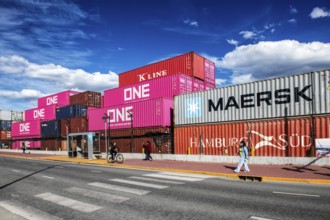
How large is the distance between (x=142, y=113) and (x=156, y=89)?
3.04 meters

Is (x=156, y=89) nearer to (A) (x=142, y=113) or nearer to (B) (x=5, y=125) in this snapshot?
(A) (x=142, y=113)

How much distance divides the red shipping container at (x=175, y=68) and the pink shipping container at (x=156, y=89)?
1264mm

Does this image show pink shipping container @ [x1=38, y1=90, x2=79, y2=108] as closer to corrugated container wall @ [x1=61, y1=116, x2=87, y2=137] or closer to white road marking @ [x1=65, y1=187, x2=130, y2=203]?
corrugated container wall @ [x1=61, y1=116, x2=87, y2=137]

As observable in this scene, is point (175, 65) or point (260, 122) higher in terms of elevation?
point (175, 65)

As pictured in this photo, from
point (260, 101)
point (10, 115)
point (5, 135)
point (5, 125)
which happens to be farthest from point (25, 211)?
point (10, 115)

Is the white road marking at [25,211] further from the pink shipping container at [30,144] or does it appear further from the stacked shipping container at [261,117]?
the pink shipping container at [30,144]

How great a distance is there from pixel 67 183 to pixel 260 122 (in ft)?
44.8

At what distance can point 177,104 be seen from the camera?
2553cm

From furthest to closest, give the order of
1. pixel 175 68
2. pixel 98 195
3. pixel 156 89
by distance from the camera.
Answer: pixel 175 68
pixel 156 89
pixel 98 195

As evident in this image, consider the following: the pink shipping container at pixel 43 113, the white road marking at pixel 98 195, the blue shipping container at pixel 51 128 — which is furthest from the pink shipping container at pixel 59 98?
the white road marking at pixel 98 195

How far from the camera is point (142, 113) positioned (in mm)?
27875

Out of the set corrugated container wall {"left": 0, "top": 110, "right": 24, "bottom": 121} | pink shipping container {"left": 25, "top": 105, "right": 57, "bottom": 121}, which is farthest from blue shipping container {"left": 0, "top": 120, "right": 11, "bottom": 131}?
pink shipping container {"left": 25, "top": 105, "right": 57, "bottom": 121}

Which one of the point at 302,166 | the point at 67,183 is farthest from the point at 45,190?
the point at 302,166

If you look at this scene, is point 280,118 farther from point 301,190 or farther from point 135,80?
point 135,80
